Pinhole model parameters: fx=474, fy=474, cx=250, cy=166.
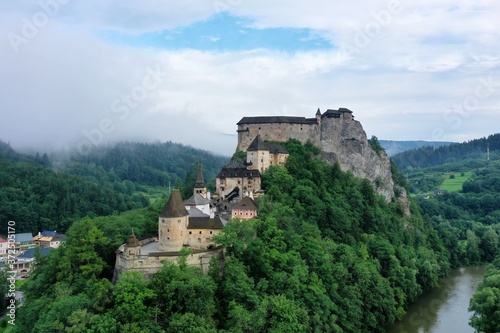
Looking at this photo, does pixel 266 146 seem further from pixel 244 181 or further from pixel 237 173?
pixel 244 181

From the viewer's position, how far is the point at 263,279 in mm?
39375

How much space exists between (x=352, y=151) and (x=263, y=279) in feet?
137

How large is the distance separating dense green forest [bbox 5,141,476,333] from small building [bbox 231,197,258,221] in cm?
97

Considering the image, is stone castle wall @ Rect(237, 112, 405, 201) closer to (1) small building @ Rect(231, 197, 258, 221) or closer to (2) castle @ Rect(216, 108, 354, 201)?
(2) castle @ Rect(216, 108, 354, 201)

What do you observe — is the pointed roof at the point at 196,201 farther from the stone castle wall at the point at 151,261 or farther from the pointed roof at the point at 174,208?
the stone castle wall at the point at 151,261

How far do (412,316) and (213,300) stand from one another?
27.0 m

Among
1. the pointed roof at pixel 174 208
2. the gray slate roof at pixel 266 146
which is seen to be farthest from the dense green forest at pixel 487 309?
the gray slate roof at pixel 266 146

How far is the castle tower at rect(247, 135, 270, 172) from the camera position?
61.9m

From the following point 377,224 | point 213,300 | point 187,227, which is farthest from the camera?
point 377,224

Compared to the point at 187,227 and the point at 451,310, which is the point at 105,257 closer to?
the point at 187,227

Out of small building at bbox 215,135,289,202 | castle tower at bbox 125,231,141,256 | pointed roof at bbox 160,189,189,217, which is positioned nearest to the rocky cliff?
small building at bbox 215,135,289,202

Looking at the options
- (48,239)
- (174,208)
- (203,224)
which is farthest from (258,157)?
(48,239)

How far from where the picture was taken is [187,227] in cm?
4184

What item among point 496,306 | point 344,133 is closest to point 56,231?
point 344,133
